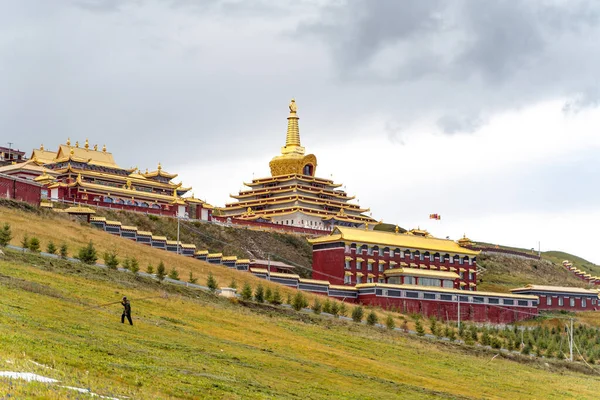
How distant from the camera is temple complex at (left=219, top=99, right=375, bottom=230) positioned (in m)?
140

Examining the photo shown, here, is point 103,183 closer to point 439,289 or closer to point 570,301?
point 439,289

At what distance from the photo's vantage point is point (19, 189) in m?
95.1

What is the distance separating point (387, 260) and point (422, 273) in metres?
5.11

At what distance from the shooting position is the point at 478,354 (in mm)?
75375

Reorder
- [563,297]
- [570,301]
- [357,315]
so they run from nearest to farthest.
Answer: [357,315] < [563,297] < [570,301]

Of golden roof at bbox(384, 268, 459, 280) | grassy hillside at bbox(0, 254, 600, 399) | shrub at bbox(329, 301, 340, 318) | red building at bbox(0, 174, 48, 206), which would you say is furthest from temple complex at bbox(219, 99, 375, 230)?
grassy hillside at bbox(0, 254, 600, 399)

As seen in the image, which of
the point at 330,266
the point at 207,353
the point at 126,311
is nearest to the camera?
the point at 207,353

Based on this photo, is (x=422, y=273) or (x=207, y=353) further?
(x=422, y=273)

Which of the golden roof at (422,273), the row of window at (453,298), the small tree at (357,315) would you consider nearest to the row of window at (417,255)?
the golden roof at (422,273)

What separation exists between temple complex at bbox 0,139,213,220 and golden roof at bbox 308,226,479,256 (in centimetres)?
2181

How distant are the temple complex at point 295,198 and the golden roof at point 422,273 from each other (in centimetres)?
2977

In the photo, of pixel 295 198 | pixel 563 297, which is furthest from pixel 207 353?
pixel 295 198

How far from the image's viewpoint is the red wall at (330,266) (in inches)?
4184

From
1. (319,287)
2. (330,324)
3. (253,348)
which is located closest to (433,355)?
(330,324)
